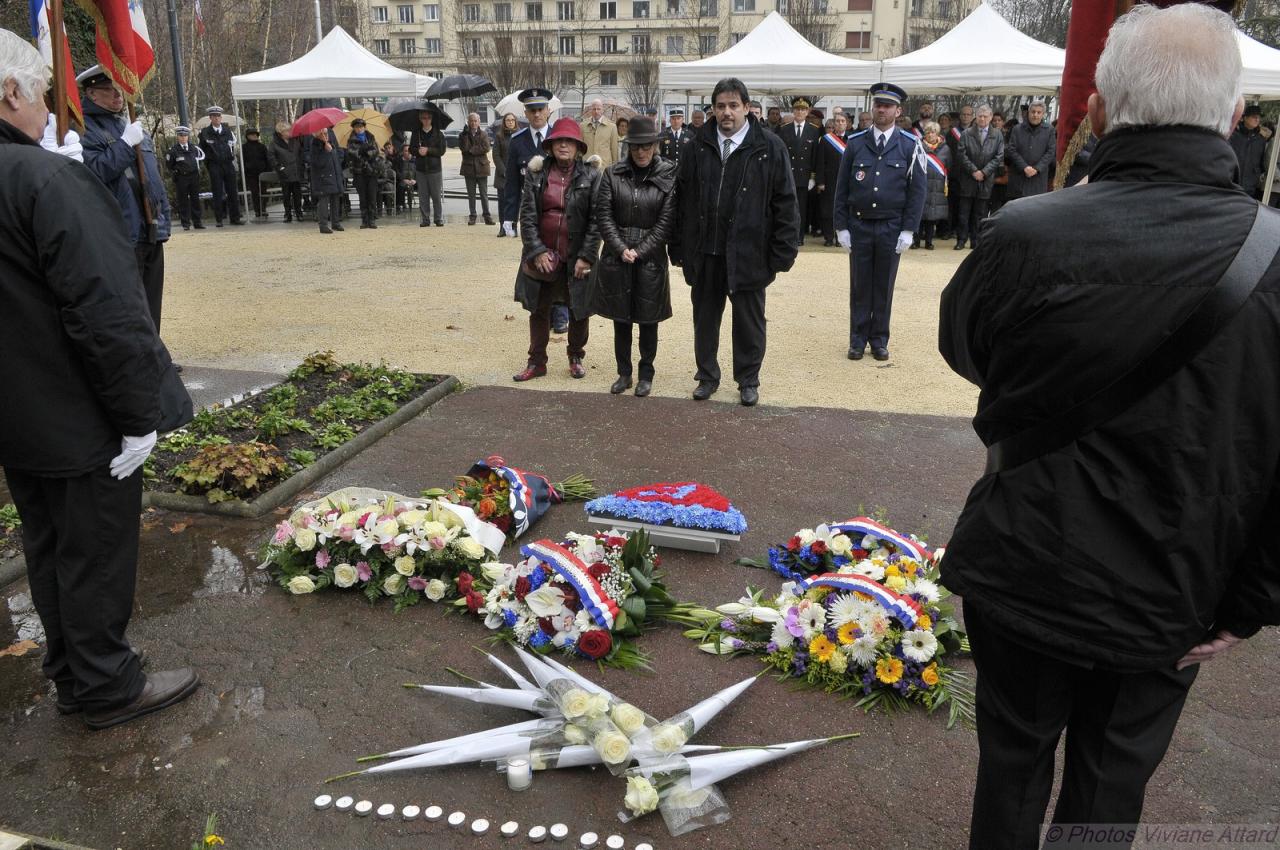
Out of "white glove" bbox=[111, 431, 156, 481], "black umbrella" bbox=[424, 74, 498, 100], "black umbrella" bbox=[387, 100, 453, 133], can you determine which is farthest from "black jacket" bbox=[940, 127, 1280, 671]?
"black umbrella" bbox=[424, 74, 498, 100]

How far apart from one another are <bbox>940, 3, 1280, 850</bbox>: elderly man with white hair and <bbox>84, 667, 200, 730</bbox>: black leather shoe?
2.84 m

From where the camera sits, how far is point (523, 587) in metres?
3.88

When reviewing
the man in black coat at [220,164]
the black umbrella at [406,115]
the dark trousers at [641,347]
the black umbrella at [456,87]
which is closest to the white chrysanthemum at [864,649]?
the dark trousers at [641,347]

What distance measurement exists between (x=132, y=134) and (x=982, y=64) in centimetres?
1319

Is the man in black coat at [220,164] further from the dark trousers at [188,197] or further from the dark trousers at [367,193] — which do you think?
the dark trousers at [367,193]

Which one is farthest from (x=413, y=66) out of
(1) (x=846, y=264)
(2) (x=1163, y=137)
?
(2) (x=1163, y=137)

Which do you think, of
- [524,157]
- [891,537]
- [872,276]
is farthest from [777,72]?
[891,537]

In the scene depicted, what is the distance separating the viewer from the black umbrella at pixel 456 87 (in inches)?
866

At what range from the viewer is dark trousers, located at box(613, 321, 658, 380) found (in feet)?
23.6

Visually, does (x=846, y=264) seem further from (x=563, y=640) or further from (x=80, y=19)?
(x=80, y=19)

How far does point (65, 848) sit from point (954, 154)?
604 inches

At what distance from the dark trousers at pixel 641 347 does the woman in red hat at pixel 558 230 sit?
304 mm

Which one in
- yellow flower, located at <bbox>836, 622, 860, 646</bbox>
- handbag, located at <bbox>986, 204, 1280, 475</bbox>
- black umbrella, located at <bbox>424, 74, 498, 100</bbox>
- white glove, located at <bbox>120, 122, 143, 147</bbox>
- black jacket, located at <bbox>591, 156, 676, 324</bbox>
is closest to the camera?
handbag, located at <bbox>986, 204, 1280, 475</bbox>

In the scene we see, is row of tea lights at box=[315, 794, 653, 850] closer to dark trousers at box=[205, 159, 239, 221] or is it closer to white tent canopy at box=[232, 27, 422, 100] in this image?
white tent canopy at box=[232, 27, 422, 100]
